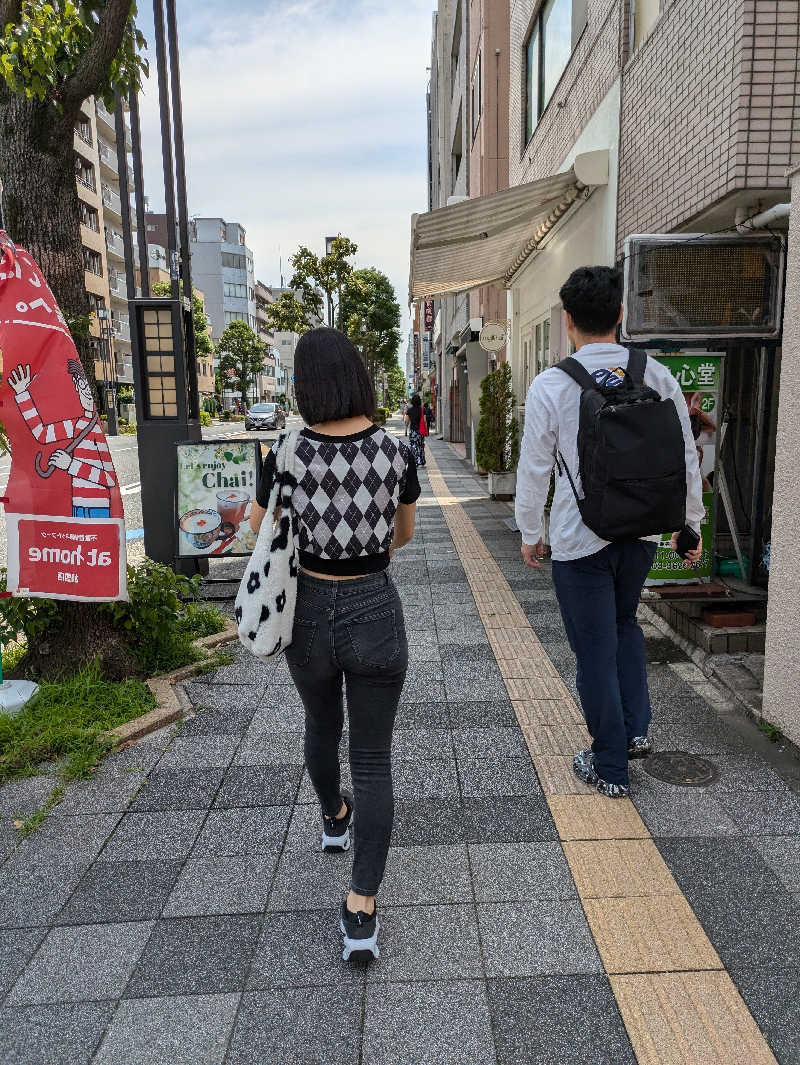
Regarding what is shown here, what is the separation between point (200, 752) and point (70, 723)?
2.22ft

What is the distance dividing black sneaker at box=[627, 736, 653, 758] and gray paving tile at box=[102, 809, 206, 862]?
183 cm

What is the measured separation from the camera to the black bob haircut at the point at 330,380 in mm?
2160

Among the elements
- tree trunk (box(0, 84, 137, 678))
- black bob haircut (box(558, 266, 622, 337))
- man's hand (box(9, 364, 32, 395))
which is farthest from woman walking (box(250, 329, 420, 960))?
tree trunk (box(0, 84, 137, 678))

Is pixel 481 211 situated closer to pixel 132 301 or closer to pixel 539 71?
pixel 132 301

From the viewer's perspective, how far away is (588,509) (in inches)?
113

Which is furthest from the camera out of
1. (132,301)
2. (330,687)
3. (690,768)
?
(132,301)

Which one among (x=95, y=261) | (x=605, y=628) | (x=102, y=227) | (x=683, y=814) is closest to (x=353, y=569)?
(x=605, y=628)

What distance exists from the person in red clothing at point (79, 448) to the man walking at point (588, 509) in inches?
86.3

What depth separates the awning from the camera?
7.21 metres

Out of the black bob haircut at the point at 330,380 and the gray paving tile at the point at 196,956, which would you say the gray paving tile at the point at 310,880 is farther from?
the black bob haircut at the point at 330,380

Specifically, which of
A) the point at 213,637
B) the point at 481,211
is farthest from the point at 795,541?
the point at 481,211

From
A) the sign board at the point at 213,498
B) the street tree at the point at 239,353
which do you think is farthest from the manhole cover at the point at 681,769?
the street tree at the point at 239,353

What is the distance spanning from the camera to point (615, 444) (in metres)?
2.80

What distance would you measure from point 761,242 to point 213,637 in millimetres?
4278
